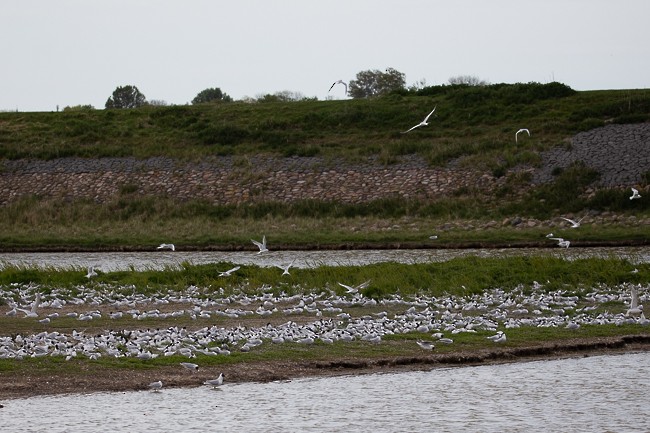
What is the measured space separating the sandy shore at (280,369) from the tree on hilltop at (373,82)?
248 feet

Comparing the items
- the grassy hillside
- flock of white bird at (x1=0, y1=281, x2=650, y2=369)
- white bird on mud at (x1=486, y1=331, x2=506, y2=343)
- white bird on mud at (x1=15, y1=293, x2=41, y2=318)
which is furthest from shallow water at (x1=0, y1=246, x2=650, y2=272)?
the grassy hillside

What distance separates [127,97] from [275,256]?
68.0 meters

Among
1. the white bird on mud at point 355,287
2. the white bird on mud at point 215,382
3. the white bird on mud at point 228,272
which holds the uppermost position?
the white bird on mud at point 228,272

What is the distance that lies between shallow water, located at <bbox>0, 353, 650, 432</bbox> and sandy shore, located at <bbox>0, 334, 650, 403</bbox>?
31 cm

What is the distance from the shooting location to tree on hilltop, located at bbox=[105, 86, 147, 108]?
4077 inches

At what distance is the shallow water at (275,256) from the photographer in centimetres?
3572

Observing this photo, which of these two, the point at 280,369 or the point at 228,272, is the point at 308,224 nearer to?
the point at 228,272

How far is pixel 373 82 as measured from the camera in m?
95.8

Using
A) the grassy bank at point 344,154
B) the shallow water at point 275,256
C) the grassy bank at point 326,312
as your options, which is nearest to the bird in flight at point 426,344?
the grassy bank at point 326,312

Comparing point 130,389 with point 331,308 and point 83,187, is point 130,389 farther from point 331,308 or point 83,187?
point 83,187

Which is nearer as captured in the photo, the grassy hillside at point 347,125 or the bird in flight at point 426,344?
the bird in flight at point 426,344

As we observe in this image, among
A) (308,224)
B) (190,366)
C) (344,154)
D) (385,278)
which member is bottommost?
(190,366)

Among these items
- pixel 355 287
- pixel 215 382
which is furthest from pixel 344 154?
pixel 215 382

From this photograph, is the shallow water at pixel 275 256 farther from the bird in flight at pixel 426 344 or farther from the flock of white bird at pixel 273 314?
the bird in flight at pixel 426 344
